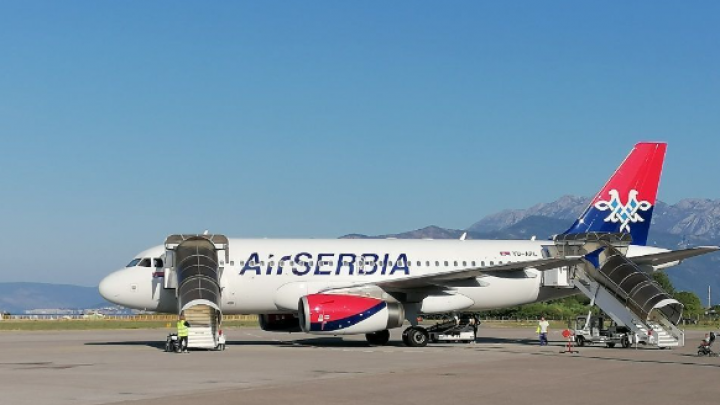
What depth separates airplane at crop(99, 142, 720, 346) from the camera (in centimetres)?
3894

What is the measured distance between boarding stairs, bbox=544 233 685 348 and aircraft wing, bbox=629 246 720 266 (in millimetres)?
503

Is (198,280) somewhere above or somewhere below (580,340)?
above

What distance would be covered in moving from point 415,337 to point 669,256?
11.3 metres

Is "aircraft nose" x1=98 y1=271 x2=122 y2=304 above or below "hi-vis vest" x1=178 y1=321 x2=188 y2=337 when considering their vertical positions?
above

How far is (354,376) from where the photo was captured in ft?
83.2

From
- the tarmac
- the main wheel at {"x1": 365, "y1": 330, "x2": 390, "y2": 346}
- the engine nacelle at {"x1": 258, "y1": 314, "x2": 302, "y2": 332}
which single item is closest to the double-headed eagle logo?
the tarmac

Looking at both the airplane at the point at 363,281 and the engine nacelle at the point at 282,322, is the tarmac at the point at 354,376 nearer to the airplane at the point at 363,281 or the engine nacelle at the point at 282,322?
the airplane at the point at 363,281

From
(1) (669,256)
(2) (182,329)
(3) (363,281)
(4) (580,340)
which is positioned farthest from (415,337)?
(1) (669,256)

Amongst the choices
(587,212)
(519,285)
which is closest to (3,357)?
(519,285)

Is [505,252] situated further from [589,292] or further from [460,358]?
[460,358]

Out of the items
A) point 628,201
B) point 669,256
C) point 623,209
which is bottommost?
point 669,256

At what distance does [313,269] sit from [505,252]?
905 centimetres

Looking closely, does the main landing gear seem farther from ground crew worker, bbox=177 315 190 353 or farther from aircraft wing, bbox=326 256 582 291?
ground crew worker, bbox=177 315 190 353

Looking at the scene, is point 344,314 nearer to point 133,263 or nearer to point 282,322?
point 282,322
